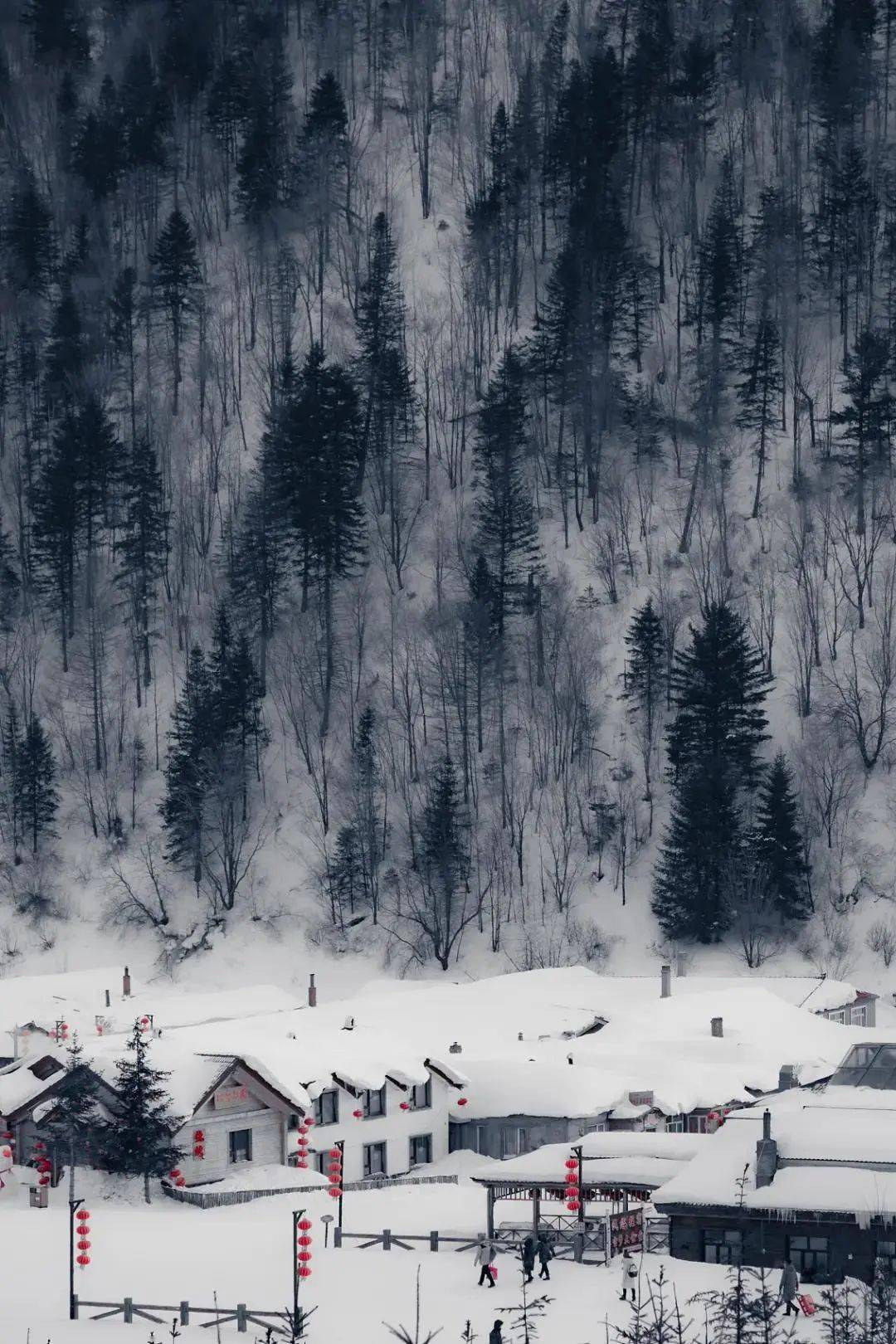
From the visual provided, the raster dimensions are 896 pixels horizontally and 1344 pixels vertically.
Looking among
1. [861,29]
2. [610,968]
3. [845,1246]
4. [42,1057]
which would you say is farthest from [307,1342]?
[861,29]

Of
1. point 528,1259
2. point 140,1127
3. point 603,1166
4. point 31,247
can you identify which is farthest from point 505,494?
point 528,1259

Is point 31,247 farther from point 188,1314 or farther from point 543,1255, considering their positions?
point 188,1314

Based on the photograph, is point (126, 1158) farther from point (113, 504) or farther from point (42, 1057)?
point (113, 504)

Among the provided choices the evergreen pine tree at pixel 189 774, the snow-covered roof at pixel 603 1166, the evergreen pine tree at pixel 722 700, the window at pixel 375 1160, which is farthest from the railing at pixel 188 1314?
the evergreen pine tree at pixel 189 774

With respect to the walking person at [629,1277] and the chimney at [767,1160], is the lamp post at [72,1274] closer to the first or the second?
the walking person at [629,1277]

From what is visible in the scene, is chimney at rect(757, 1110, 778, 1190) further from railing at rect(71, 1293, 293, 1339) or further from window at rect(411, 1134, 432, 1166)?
window at rect(411, 1134, 432, 1166)

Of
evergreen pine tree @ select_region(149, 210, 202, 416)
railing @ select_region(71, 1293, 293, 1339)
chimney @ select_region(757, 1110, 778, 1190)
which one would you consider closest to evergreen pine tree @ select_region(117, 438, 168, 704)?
evergreen pine tree @ select_region(149, 210, 202, 416)
